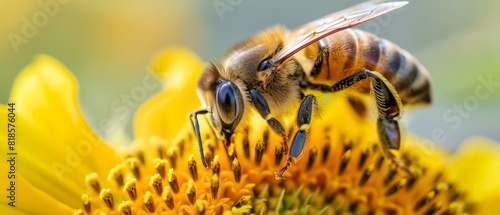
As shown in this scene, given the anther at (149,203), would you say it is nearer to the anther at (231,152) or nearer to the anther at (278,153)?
the anther at (231,152)

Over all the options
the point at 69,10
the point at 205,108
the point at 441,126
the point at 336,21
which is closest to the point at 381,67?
the point at 336,21

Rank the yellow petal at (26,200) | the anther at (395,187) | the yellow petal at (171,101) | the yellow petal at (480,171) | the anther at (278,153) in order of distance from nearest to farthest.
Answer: the yellow petal at (26,200), the anther at (278,153), the anther at (395,187), the yellow petal at (480,171), the yellow petal at (171,101)

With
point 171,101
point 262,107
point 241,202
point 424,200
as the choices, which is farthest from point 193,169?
point 424,200

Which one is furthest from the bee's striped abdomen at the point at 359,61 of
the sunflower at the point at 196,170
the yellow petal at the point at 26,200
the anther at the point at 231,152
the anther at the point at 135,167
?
the yellow petal at the point at 26,200

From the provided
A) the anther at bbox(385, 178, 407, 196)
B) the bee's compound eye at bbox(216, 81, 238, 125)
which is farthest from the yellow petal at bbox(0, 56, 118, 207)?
the anther at bbox(385, 178, 407, 196)

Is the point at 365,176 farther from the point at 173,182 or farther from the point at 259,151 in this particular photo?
the point at 173,182

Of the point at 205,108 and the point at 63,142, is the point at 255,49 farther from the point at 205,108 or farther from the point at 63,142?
the point at 63,142
